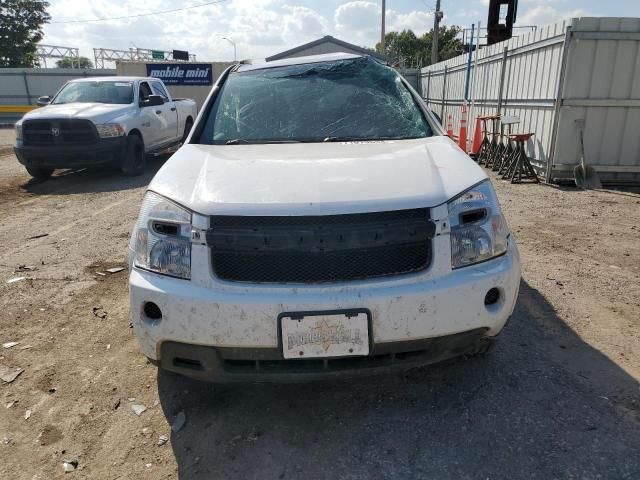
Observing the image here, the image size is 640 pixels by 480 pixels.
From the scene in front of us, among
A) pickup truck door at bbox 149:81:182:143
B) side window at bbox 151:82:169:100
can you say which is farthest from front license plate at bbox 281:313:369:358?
side window at bbox 151:82:169:100

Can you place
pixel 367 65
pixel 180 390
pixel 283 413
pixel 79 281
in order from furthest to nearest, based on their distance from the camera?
1. pixel 79 281
2. pixel 367 65
3. pixel 180 390
4. pixel 283 413

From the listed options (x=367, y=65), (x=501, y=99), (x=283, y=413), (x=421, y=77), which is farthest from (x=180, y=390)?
(x=421, y=77)

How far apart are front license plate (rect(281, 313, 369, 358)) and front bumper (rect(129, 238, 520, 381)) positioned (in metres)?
0.04

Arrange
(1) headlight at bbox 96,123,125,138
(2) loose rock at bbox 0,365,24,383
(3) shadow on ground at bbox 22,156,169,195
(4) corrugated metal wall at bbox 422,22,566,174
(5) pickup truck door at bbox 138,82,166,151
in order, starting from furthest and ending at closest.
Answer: (5) pickup truck door at bbox 138,82,166,151, (1) headlight at bbox 96,123,125,138, (3) shadow on ground at bbox 22,156,169,195, (4) corrugated metal wall at bbox 422,22,566,174, (2) loose rock at bbox 0,365,24,383

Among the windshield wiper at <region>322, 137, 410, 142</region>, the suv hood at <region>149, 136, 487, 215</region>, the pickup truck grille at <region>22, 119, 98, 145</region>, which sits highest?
the windshield wiper at <region>322, 137, 410, 142</region>

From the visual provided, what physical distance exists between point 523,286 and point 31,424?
3527mm

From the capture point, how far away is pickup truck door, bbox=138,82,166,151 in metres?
9.71

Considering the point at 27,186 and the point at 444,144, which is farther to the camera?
the point at 27,186

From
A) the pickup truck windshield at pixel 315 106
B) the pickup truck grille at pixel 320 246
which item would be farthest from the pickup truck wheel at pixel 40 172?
the pickup truck grille at pixel 320 246

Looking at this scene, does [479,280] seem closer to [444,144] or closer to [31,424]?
[444,144]

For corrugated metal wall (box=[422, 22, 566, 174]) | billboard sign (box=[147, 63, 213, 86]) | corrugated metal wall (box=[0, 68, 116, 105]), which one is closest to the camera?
corrugated metal wall (box=[422, 22, 566, 174])

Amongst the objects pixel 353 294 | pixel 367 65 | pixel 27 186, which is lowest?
pixel 27 186

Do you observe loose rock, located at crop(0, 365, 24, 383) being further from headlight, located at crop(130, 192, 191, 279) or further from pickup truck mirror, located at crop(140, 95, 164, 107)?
pickup truck mirror, located at crop(140, 95, 164, 107)

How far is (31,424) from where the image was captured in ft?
8.01
